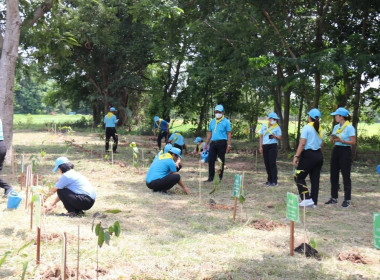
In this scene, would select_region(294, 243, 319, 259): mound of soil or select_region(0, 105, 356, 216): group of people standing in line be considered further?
select_region(0, 105, 356, 216): group of people standing in line

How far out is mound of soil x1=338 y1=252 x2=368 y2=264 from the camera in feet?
15.0

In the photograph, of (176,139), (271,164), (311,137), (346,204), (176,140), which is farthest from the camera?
(176,140)

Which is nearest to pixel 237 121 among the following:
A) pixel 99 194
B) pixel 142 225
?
pixel 99 194

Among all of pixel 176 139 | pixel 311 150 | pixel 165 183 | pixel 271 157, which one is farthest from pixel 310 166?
pixel 176 139

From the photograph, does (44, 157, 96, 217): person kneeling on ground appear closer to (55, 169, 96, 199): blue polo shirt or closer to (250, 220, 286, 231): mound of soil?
(55, 169, 96, 199): blue polo shirt

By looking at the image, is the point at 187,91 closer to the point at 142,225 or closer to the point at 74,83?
the point at 74,83

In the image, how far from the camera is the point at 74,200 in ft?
20.2

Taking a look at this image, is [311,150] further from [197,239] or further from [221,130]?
[197,239]

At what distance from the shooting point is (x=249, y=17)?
1338 centimetres

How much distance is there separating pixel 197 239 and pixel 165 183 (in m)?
3.05

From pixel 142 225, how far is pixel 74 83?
27.8 meters

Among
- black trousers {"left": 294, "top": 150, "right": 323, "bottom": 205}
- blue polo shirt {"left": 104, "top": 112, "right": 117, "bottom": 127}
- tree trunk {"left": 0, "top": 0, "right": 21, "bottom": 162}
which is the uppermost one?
tree trunk {"left": 0, "top": 0, "right": 21, "bottom": 162}

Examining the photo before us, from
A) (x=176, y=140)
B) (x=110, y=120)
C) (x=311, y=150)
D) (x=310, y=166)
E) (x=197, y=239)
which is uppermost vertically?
(x=110, y=120)

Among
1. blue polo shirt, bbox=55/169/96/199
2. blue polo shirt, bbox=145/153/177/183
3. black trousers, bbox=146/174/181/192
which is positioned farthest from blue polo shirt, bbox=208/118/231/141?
blue polo shirt, bbox=55/169/96/199
